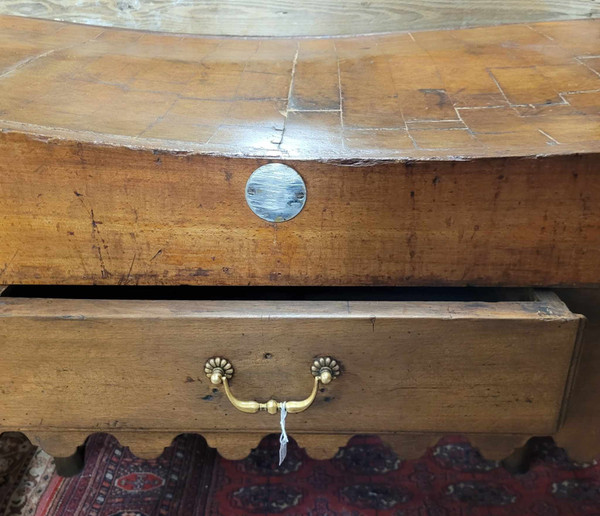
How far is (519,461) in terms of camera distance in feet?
3.57

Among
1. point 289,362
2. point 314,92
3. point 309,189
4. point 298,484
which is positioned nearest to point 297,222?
point 309,189

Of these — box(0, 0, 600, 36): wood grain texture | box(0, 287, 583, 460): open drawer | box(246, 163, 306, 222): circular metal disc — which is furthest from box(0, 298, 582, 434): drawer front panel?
box(0, 0, 600, 36): wood grain texture

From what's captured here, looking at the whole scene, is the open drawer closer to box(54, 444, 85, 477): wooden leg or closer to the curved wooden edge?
the curved wooden edge

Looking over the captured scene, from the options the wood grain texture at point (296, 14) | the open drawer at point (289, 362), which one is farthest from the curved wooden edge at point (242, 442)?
the wood grain texture at point (296, 14)

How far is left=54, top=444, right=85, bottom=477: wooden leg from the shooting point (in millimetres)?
1050

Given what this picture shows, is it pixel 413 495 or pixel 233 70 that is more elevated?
pixel 233 70

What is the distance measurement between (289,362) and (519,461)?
69 centimetres

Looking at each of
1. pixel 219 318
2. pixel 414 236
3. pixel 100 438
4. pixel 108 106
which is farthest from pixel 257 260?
pixel 100 438

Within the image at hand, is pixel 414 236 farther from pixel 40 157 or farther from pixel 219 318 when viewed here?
pixel 40 157

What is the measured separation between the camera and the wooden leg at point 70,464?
105cm

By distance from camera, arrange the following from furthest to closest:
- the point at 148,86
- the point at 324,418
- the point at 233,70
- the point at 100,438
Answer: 1. the point at 100,438
2. the point at 233,70
3. the point at 148,86
4. the point at 324,418

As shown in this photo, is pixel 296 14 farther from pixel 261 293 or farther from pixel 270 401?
pixel 270 401

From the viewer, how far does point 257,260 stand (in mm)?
652

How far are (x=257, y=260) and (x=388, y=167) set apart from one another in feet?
0.62
